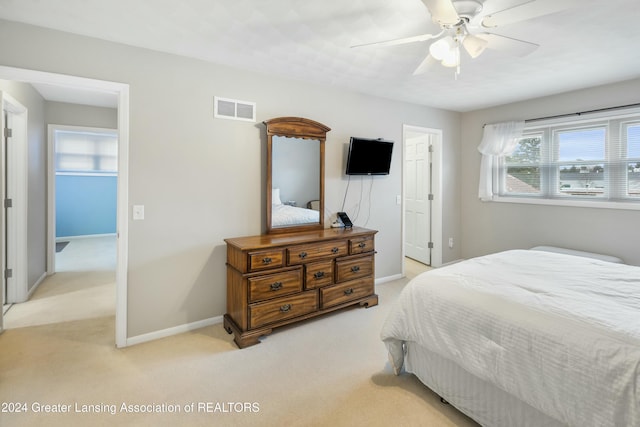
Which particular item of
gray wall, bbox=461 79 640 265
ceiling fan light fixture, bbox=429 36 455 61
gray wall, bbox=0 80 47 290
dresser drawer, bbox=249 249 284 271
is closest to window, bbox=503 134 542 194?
gray wall, bbox=461 79 640 265

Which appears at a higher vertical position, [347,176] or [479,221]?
[347,176]

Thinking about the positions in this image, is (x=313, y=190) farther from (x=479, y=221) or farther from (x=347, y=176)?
(x=479, y=221)

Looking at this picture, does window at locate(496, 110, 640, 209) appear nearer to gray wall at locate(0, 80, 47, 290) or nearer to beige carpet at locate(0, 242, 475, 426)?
beige carpet at locate(0, 242, 475, 426)

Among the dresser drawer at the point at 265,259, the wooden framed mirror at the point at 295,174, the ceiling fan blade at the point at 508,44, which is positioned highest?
the ceiling fan blade at the point at 508,44

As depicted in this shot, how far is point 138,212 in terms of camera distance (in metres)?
2.64

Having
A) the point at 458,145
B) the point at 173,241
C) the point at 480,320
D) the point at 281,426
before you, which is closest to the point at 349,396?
the point at 281,426

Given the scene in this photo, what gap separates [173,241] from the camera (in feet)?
9.21

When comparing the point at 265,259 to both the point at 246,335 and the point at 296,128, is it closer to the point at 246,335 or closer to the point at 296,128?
the point at 246,335

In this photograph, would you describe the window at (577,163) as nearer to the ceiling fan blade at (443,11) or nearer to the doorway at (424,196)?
the doorway at (424,196)

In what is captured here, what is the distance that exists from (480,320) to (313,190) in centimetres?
223

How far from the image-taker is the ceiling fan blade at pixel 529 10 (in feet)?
4.99

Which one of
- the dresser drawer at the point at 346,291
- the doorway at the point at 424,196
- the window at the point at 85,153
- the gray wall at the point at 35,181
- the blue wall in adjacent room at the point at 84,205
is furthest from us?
the blue wall in adjacent room at the point at 84,205

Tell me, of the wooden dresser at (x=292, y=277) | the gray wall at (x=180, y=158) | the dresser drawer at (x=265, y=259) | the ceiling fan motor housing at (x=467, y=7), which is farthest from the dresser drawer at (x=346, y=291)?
the ceiling fan motor housing at (x=467, y=7)

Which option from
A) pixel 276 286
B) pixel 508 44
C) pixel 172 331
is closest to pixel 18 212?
pixel 172 331
